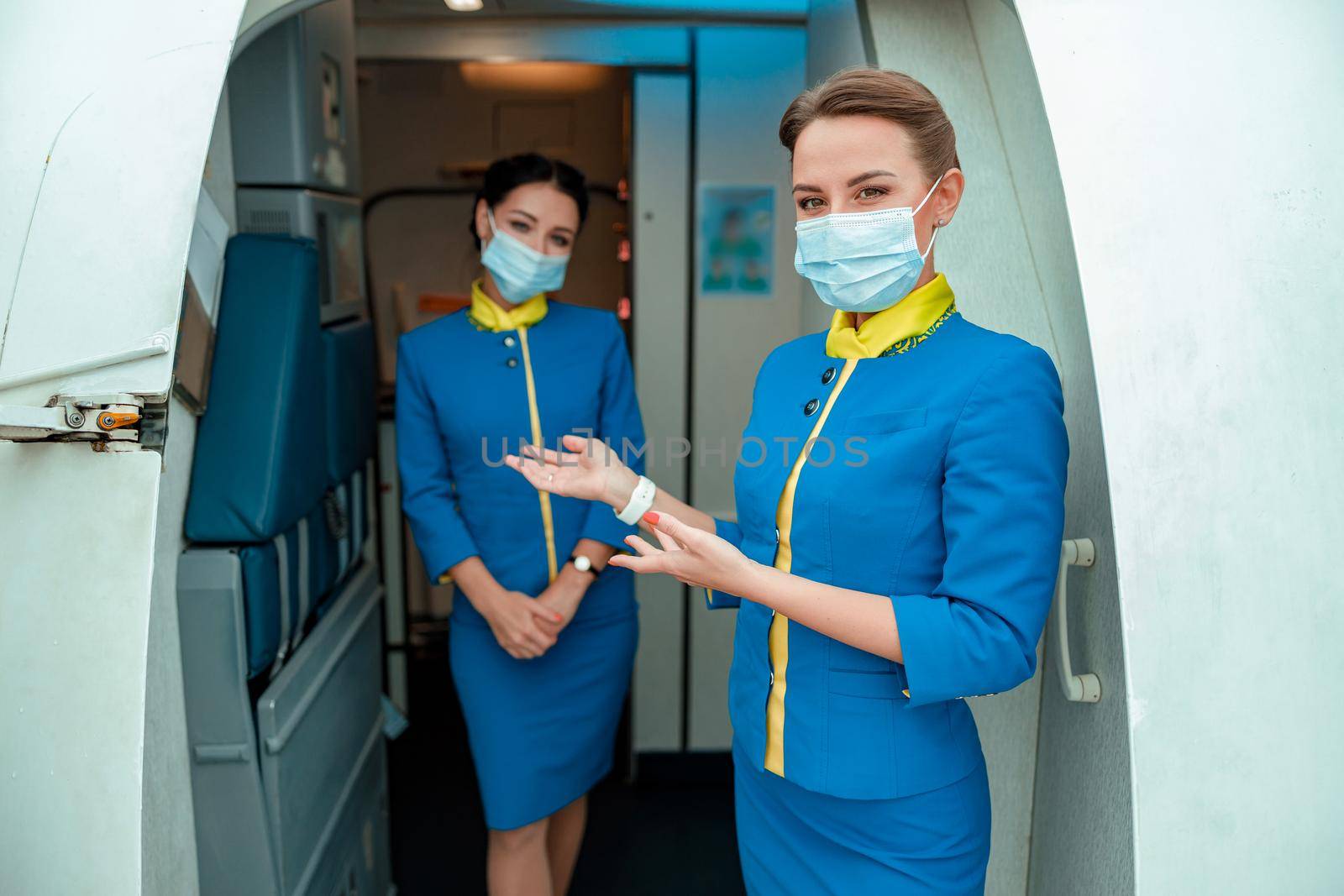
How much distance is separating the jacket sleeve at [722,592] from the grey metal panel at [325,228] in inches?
39.9

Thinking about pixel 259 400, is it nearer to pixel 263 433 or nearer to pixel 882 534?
pixel 263 433

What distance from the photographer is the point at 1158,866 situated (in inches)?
44.8

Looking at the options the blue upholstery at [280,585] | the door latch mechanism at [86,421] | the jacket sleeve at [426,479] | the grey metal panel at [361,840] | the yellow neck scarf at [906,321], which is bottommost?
the grey metal panel at [361,840]

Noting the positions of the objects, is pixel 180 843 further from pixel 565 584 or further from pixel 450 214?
pixel 450 214

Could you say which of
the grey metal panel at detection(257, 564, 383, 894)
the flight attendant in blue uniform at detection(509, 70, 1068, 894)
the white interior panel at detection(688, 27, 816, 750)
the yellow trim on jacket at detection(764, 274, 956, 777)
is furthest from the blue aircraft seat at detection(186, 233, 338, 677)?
the white interior panel at detection(688, 27, 816, 750)

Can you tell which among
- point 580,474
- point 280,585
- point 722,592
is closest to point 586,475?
point 580,474

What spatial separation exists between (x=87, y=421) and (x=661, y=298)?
1.96 meters

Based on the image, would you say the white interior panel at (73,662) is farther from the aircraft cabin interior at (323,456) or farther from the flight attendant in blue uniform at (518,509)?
the flight attendant in blue uniform at (518,509)

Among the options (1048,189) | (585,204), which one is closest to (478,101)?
(585,204)

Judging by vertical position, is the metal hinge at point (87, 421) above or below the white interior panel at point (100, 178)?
below

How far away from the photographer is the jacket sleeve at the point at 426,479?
77.1 inches

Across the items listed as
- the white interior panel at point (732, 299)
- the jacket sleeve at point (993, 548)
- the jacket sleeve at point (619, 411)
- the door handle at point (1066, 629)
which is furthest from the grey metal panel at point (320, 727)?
the door handle at point (1066, 629)

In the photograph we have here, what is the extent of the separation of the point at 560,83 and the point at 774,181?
1.73 meters

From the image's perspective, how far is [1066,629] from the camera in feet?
4.30
